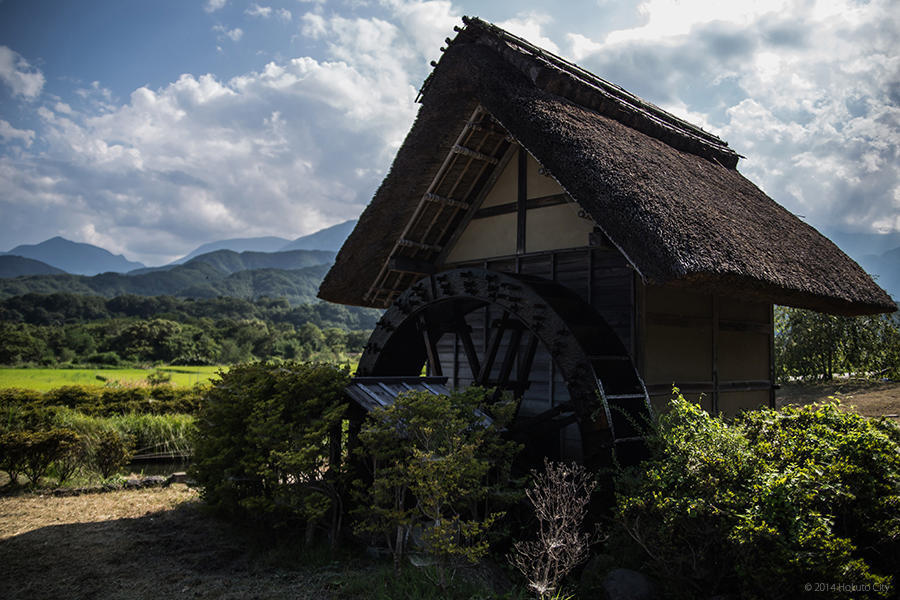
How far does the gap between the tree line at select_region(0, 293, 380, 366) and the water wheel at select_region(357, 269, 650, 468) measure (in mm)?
32655

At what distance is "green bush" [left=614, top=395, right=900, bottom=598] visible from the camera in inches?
122

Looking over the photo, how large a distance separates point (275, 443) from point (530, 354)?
9.42ft

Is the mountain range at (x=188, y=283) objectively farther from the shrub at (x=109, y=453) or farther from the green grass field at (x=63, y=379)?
the shrub at (x=109, y=453)

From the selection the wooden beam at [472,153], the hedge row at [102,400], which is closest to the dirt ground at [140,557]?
the hedge row at [102,400]

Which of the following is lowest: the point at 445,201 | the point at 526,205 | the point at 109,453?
the point at 109,453

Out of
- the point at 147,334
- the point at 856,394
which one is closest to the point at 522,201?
the point at 856,394

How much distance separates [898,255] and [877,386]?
21863 cm

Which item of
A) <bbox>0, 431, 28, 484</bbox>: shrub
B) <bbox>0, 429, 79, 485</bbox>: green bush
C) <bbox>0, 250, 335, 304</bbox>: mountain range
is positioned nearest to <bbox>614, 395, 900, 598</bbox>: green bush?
<bbox>0, 429, 79, 485</bbox>: green bush

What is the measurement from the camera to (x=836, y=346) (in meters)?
16.4

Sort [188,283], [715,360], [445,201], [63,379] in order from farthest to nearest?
[188,283]
[63,379]
[445,201]
[715,360]

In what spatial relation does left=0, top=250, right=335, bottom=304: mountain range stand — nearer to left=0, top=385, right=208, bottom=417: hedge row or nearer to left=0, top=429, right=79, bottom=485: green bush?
left=0, top=385, right=208, bottom=417: hedge row

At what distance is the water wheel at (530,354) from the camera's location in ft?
16.3

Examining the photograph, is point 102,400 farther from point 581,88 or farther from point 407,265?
point 581,88

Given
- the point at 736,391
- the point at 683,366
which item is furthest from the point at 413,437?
the point at 736,391
